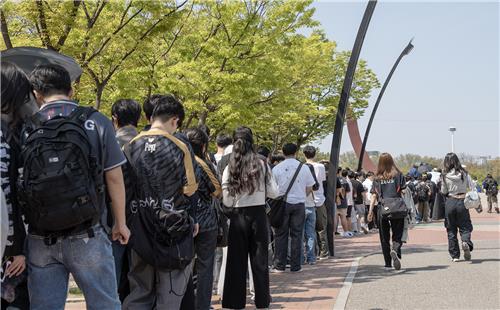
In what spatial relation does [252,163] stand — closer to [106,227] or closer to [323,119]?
[106,227]

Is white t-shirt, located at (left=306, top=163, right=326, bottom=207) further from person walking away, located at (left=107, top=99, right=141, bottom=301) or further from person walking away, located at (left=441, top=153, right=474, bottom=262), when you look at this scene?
person walking away, located at (left=107, top=99, right=141, bottom=301)

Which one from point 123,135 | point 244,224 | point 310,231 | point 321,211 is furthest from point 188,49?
point 123,135

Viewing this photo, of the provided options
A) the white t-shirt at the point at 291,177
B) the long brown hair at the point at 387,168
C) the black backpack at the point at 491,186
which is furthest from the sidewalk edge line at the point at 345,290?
Result: the black backpack at the point at 491,186

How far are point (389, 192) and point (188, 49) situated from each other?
10150 millimetres

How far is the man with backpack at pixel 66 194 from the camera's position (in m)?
3.48

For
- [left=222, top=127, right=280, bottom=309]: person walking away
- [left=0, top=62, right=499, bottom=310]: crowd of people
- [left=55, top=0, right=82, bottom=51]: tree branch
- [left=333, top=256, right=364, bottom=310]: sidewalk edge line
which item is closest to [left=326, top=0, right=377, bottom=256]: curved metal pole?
[left=333, top=256, right=364, bottom=310]: sidewalk edge line

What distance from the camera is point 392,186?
10.7 meters

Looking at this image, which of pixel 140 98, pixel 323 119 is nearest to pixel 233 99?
pixel 140 98

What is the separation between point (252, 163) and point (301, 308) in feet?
5.57

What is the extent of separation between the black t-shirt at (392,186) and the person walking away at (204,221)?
485 cm

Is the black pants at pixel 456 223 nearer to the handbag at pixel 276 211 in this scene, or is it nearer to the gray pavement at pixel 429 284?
the gray pavement at pixel 429 284

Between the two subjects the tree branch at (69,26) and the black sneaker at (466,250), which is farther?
the black sneaker at (466,250)

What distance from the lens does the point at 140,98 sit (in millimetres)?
17312

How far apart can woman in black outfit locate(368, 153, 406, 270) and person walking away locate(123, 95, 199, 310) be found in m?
6.03
